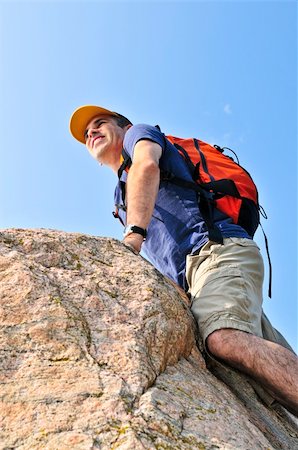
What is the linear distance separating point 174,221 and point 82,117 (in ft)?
9.55

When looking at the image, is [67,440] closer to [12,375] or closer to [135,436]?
[135,436]

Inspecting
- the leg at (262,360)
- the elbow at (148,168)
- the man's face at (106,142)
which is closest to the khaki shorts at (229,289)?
the leg at (262,360)

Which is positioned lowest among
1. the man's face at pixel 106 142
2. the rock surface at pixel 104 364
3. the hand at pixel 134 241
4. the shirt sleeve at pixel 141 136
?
the rock surface at pixel 104 364

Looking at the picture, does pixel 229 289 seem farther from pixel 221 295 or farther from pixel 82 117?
pixel 82 117

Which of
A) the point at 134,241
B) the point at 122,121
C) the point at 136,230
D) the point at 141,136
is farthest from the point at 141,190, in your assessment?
the point at 122,121

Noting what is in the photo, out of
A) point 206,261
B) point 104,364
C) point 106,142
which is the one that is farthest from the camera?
point 106,142

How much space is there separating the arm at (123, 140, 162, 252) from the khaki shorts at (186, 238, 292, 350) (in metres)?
0.76

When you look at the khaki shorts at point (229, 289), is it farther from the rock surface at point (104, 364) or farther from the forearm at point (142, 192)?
the forearm at point (142, 192)

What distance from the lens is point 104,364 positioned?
11.4ft

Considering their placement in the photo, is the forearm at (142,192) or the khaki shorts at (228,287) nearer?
the khaki shorts at (228,287)

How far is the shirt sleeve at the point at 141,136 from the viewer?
6004 millimetres

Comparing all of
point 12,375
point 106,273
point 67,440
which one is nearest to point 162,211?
point 106,273

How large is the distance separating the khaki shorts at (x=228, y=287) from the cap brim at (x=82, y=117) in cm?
341

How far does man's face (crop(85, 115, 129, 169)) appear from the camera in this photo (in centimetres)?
735
